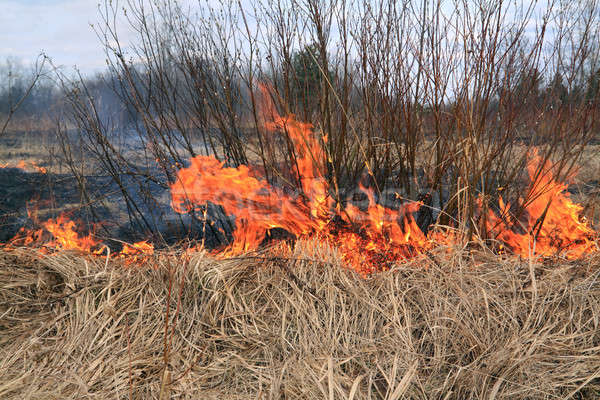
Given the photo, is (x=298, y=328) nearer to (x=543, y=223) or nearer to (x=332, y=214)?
(x=332, y=214)

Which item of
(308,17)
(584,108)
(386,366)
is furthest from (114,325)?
(584,108)

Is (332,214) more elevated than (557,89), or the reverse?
(557,89)

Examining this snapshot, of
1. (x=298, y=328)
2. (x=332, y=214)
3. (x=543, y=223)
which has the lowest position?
(x=298, y=328)

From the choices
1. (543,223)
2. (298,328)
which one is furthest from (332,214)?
(543,223)

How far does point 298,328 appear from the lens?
2.01 metres

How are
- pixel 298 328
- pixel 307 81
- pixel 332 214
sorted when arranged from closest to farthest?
1. pixel 298 328
2. pixel 307 81
3. pixel 332 214

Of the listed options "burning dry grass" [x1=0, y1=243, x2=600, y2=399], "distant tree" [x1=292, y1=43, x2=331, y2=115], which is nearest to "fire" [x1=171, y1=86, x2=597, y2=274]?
"distant tree" [x1=292, y1=43, x2=331, y2=115]

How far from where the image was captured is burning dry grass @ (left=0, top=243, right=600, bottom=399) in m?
1.71

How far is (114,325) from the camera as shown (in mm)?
2066

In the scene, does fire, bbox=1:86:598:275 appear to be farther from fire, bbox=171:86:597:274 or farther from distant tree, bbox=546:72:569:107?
distant tree, bbox=546:72:569:107

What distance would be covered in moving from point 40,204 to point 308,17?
15.4 ft

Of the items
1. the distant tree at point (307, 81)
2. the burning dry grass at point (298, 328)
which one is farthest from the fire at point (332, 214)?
the burning dry grass at point (298, 328)

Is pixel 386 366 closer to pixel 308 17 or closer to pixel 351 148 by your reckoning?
pixel 351 148

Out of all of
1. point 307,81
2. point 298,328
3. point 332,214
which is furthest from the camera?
point 332,214
